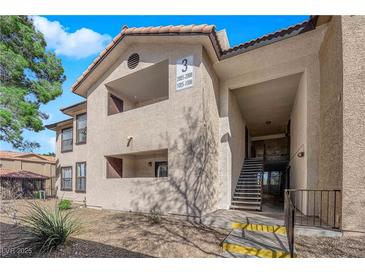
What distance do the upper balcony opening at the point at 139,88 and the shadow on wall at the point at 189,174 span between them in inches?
110

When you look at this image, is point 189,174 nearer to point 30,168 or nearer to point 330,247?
point 330,247

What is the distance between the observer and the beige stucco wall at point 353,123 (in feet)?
15.2

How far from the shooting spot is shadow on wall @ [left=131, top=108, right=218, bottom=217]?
6801 mm

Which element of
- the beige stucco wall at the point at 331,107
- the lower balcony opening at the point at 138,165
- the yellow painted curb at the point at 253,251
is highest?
the beige stucco wall at the point at 331,107

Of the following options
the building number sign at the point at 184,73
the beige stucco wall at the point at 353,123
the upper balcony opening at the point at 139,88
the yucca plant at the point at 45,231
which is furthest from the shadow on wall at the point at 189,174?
the beige stucco wall at the point at 353,123

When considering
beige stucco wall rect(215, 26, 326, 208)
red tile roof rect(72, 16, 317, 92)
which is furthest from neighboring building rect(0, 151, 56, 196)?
beige stucco wall rect(215, 26, 326, 208)

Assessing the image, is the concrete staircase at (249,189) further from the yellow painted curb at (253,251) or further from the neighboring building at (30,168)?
the neighboring building at (30,168)

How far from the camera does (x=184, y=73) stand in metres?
7.43

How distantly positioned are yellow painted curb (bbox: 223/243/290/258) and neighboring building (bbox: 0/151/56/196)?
15.7m

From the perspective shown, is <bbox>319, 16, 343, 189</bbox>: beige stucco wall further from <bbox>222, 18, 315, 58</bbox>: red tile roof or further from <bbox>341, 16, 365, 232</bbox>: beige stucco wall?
<bbox>222, 18, 315, 58</bbox>: red tile roof

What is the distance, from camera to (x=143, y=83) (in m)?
9.74

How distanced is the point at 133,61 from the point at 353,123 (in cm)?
801
